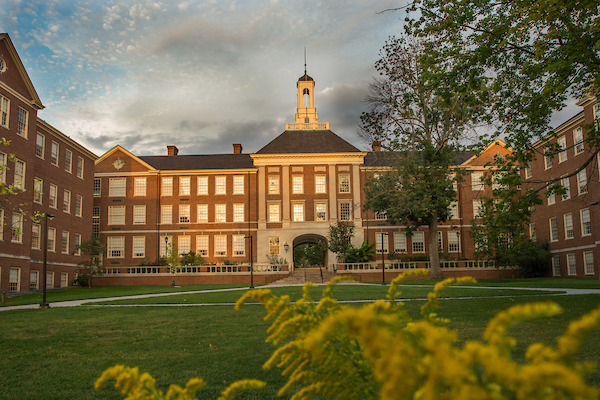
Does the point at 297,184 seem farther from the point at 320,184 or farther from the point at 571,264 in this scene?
the point at 571,264

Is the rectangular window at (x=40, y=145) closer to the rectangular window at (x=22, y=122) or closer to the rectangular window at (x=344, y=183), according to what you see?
the rectangular window at (x=22, y=122)

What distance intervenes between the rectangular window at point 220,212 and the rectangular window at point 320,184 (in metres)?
10.6

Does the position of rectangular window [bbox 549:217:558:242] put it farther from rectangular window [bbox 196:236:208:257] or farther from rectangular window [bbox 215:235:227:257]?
rectangular window [bbox 196:236:208:257]

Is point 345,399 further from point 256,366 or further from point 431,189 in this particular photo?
point 431,189

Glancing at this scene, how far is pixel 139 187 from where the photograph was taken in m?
54.9

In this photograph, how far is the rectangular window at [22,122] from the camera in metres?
33.4

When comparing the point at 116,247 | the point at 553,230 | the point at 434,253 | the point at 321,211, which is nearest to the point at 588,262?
the point at 553,230

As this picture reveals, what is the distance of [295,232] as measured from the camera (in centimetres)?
5191

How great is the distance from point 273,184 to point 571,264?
29719 millimetres

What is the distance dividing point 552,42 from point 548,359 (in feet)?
48.7

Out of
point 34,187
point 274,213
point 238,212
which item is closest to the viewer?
point 34,187

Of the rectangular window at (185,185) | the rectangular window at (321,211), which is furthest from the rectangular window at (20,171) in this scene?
the rectangular window at (321,211)

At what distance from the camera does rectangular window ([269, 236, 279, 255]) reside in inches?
2044

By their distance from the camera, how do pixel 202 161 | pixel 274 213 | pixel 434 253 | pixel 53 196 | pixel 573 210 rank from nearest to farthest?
1. pixel 434 253
2. pixel 53 196
3. pixel 573 210
4. pixel 274 213
5. pixel 202 161
